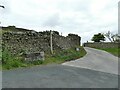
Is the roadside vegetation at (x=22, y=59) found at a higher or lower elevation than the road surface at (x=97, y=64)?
higher

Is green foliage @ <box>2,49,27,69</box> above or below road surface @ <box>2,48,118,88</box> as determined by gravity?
above

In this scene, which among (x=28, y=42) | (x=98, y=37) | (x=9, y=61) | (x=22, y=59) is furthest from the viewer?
(x=98, y=37)

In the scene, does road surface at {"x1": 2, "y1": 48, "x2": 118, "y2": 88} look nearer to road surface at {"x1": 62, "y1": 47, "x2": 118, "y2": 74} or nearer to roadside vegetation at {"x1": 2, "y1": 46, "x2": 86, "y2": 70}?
roadside vegetation at {"x1": 2, "y1": 46, "x2": 86, "y2": 70}

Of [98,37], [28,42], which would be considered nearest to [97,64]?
[28,42]

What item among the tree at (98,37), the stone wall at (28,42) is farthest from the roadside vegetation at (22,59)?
the tree at (98,37)

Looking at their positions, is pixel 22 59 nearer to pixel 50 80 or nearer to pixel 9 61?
pixel 9 61

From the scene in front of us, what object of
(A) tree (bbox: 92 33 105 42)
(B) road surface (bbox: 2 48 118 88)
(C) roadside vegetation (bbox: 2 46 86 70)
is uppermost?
(A) tree (bbox: 92 33 105 42)

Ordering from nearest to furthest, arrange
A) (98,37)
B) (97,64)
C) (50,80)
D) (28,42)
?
(50,80), (97,64), (28,42), (98,37)

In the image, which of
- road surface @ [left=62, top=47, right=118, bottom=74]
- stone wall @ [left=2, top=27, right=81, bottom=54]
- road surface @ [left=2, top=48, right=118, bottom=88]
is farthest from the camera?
stone wall @ [left=2, top=27, right=81, bottom=54]

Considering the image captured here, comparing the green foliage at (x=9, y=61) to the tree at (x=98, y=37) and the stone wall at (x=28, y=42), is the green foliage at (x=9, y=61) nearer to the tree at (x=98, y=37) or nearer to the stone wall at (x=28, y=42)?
the stone wall at (x=28, y=42)

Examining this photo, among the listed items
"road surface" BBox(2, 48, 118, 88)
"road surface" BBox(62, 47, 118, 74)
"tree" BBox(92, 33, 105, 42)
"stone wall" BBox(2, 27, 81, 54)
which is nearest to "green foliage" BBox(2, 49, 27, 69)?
"stone wall" BBox(2, 27, 81, 54)

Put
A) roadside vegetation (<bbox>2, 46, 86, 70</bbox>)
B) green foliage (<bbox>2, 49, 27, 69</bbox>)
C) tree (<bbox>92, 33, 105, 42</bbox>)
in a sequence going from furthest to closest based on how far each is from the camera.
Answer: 1. tree (<bbox>92, 33, 105, 42</bbox>)
2. roadside vegetation (<bbox>2, 46, 86, 70</bbox>)
3. green foliage (<bbox>2, 49, 27, 69</bbox>)

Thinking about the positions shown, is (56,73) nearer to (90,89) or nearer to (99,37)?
(90,89)

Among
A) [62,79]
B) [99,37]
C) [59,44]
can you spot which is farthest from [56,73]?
[99,37]
